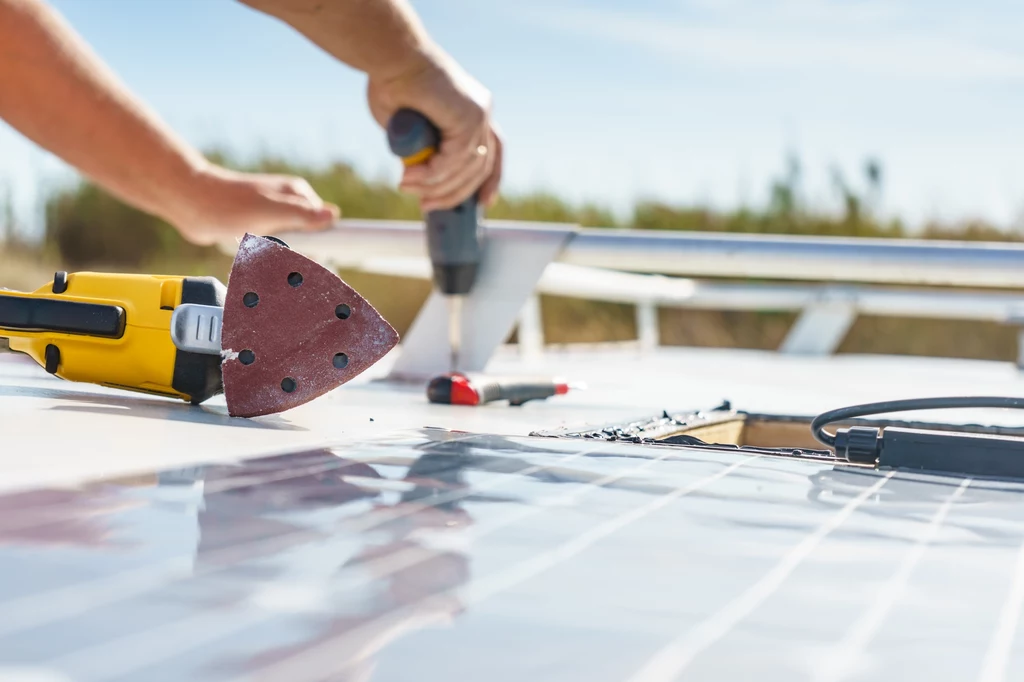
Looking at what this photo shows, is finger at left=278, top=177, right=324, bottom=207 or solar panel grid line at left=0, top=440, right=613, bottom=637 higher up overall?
finger at left=278, top=177, right=324, bottom=207

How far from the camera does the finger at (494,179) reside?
1.62 meters

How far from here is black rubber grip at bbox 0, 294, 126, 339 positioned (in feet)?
3.21

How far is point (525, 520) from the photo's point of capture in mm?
552

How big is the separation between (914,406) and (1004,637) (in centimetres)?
51

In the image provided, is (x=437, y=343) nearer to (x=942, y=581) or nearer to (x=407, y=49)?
(x=407, y=49)

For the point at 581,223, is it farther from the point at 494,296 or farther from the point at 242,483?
the point at 242,483

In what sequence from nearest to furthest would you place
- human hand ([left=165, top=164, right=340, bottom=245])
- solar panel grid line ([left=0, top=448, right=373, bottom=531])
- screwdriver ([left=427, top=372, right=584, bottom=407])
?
solar panel grid line ([left=0, top=448, right=373, bottom=531]) < screwdriver ([left=427, top=372, right=584, bottom=407]) < human hand ([left=165, top=164, right=340, bottom=245])

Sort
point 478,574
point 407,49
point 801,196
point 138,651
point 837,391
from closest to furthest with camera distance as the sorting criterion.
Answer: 1. point 138,651
2. point 478,574
3. point 407,49
4. point 837,391
5. point 801,196

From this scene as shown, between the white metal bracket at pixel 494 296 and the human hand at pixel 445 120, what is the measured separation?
14 centimetres

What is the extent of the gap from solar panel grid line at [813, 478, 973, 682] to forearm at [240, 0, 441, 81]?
107 cm

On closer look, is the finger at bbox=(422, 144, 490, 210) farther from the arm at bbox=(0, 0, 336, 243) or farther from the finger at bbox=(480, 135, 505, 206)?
the arm at bbox=(0, 0, 336, 243)

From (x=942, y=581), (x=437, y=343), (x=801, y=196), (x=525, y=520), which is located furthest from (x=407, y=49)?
(x=801, y=196)

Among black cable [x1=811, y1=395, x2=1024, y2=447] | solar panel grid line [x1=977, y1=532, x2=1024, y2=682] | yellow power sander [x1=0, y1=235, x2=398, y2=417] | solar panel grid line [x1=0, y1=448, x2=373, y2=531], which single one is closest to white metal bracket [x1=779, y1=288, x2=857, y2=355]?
black cable [x1=811, y1=395, x2=1024, y2=447]

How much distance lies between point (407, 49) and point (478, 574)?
114 centimetres
